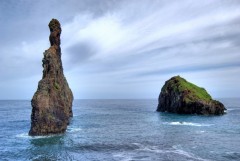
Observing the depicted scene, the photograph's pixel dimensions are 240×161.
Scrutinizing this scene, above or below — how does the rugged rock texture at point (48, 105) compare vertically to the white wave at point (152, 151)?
above

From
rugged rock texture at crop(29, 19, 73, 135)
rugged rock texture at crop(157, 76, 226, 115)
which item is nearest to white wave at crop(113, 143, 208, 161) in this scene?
rugged rock texture at crop(29, 19, 73, 135)

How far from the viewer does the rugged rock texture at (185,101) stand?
490 ft

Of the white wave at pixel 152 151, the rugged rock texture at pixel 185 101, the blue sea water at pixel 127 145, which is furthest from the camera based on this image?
the rugged rock texture at pixel 185 101

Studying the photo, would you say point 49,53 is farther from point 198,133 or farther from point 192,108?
point 192,108

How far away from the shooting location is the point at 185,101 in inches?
5974

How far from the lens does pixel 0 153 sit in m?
62.2

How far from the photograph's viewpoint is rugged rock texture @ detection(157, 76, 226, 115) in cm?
14938

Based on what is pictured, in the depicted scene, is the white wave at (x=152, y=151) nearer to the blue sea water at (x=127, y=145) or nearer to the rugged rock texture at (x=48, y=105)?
the blue sea water at (x=127, y=145)

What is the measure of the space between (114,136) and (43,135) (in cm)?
1906

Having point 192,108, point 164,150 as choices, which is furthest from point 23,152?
point 192,108

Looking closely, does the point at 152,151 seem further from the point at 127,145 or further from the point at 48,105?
the point at 48,105

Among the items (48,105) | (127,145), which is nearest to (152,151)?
(127,145)

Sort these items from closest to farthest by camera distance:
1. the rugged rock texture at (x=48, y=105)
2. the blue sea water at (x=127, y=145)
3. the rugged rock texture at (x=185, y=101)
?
1. the blue sea water at (x=127, y=145)
2. the rugged rock texture at (x=48, y=105)
3. the rugged rock texture at (x=185, y=101)

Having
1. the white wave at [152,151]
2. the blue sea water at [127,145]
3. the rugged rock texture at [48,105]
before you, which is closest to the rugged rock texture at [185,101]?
the blue sea water at [127,145]
